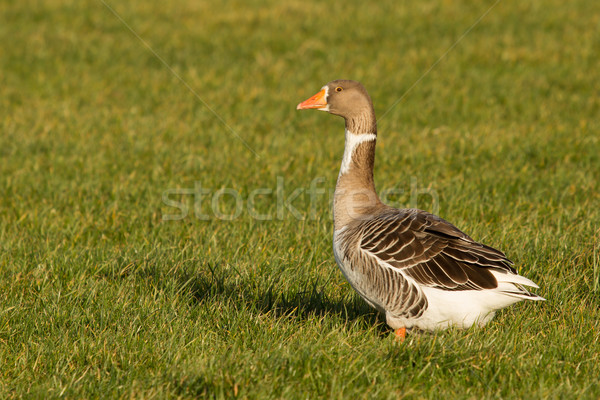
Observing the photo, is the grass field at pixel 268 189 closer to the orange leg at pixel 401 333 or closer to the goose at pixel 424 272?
the orange leg at pixel 401 333

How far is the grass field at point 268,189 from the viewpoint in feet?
14.7

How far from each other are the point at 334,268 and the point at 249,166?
3.48m

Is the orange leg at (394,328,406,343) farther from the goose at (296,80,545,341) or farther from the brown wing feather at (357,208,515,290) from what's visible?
the brown wing feather at (357,208,515,290)

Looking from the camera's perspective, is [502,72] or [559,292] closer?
[559,292]

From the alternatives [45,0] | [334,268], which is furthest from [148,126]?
[45,0]

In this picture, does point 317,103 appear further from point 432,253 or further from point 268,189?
point 268,189

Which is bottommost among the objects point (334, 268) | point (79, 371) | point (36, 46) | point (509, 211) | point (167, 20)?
point (79, 371)

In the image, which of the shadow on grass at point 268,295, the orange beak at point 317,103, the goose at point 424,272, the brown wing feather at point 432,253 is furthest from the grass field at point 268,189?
the orange beak at point 317,103

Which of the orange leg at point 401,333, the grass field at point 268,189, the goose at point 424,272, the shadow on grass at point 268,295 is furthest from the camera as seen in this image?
the shadow on grass at point 268,295

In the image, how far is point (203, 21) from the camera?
18.0 metres

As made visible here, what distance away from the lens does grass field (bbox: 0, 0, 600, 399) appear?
14.7 feet

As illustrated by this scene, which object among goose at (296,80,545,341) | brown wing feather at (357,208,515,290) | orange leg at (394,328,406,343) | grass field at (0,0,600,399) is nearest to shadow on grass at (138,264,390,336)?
grass field at (0,0,600,399)

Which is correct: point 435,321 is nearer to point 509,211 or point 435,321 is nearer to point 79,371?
point 79,371

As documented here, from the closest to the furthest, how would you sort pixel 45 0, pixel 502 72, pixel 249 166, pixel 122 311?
pixel 122 311 < pixel 249 166 < pixel 502 72 < pixel 45 0
